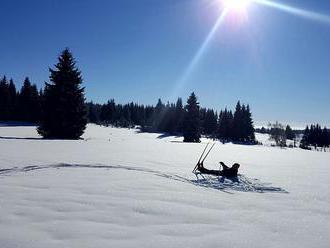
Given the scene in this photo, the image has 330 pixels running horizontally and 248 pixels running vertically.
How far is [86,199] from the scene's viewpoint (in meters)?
6.48

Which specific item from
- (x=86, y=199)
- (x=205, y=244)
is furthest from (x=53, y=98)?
(x=205, y=244)

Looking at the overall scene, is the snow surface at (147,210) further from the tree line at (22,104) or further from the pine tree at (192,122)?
the tree line at (22,104)

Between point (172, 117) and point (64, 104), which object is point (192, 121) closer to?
point (64, 104)

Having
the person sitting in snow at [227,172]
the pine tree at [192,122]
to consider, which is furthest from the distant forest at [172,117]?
the person sitting in snow at [227,172]

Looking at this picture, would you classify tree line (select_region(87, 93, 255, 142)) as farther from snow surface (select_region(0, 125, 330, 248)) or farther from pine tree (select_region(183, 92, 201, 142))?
snow surface (select_region(0, 125, 330, 248))

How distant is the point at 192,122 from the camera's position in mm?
62906

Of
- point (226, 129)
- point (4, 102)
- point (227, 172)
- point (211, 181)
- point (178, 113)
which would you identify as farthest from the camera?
point (178, 113)

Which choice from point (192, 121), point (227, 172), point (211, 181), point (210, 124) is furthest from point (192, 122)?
point (211, 181)

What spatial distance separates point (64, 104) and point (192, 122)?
1240 inches

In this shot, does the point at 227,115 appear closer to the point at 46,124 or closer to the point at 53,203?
the point at 46,124

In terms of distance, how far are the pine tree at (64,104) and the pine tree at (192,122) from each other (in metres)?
28.7

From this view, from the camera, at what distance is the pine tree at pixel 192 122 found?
61894 millimetres

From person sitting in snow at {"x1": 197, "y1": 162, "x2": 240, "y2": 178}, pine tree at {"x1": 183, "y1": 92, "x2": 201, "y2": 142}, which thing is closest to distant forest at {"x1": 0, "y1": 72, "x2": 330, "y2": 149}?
pine tree at {"x1": 183, "y1": 92, "x2": 201, "y2": 142}

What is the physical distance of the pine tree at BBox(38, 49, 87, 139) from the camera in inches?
1359
